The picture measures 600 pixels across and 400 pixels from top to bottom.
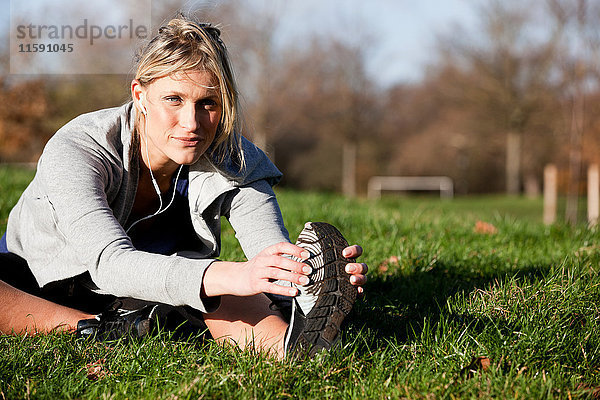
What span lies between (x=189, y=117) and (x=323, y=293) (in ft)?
2.87

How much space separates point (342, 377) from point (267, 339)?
0.43m

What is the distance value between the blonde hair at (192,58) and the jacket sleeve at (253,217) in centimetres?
29

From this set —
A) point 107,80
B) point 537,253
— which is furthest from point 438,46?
point 537,253

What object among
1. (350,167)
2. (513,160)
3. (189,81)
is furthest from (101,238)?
(513,160)

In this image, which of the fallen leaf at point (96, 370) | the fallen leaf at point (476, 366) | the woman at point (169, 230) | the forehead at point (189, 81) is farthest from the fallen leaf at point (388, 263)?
the fallen leaf at point (96, 370)

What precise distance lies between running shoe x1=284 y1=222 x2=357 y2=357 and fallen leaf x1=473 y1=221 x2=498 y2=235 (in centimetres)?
306

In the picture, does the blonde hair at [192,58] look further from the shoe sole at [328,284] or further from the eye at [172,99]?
the shoe sole at [328,284]

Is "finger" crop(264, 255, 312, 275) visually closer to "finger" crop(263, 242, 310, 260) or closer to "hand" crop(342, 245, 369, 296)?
"finger" crop(263, 242, 310, 260)

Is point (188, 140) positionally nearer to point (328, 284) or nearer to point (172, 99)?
point (172, 99)

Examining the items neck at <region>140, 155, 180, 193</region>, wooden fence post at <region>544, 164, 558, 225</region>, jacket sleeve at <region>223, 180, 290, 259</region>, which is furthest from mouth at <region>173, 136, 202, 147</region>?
wooden fence post at <region>544, 164, 558, 225</region>

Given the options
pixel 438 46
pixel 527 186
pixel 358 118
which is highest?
pixel 438 46

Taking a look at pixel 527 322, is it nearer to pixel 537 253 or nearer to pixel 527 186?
pixel 537 253

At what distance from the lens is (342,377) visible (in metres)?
1.99

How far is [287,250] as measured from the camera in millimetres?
1885
